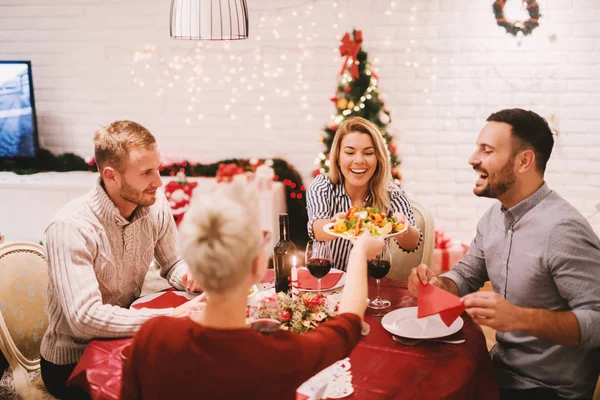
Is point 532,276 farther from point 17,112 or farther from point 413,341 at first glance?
point 17,112

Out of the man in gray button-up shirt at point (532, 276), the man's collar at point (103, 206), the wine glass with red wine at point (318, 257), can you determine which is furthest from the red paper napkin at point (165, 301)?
the man in gray button-up shirt at point (532, 276)

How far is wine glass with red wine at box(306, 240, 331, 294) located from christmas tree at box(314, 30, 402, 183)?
2.39m

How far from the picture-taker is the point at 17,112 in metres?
4.76

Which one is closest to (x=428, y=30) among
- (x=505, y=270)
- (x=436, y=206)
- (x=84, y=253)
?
(x=436, y=206)

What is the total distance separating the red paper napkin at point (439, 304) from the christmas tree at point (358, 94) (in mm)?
2627

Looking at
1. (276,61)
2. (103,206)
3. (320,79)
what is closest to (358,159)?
(103,206)

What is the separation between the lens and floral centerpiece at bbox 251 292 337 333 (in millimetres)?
1747

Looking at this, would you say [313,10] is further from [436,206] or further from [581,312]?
[581,312]

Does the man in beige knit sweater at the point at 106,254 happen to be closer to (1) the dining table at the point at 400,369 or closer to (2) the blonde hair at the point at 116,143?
(2) the blonde hair at the point at 116,143

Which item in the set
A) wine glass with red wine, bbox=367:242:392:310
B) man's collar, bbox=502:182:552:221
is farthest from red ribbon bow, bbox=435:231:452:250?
wine glass with red wine, bbox=367:242:392:310

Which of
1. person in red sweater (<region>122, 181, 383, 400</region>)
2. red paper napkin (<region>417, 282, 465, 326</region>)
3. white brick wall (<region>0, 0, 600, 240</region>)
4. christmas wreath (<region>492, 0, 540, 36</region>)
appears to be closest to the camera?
person in red sweater (<region>122, 181, 383, 400</region>)

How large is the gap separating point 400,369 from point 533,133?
91 cm

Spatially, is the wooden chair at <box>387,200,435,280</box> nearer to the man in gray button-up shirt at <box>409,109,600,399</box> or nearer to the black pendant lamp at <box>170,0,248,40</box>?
the man in gray button-up shirt at <box>409,109,600,399</box>

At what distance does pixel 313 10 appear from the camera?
4543 millimetres
